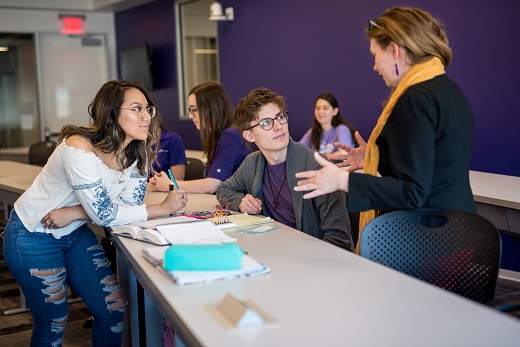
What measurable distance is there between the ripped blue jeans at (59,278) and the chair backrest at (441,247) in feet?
3.69

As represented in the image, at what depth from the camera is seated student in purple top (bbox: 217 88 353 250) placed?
2.50 meters

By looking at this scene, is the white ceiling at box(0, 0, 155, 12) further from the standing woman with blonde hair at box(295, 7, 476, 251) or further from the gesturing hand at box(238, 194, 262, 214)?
the standing woman with blonde hair at box(295, 7, 476, 251)

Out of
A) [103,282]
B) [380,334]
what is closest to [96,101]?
[103,282]

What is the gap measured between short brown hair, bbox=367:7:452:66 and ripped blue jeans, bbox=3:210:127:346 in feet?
4.60

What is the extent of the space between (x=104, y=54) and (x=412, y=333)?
9.95 m

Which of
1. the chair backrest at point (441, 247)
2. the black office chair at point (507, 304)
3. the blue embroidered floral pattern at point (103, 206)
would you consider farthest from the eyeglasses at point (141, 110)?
the black office chair at point (507, 304)

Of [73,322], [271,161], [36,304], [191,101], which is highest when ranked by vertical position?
[191,101]

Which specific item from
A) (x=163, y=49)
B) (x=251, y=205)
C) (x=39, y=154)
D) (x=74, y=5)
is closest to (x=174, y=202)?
(x=251, y=205)

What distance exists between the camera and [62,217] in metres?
2.45

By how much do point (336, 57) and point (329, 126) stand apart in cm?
71

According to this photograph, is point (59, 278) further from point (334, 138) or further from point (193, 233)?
point (334, 138)

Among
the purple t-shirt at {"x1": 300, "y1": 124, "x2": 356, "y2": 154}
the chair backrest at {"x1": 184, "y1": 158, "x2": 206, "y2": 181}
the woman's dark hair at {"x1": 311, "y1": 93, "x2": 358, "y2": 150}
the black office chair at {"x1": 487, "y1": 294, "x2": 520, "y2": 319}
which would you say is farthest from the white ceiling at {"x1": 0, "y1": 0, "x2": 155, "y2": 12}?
the black office chair at {"x1": 487, "y1": 294, "x2": 520, "y2": 319}

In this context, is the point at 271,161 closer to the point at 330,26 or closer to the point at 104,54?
the point at 330,26

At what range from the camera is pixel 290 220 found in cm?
267
